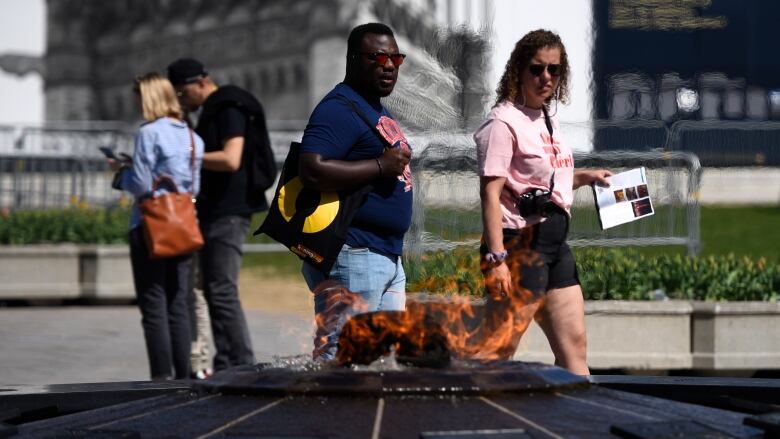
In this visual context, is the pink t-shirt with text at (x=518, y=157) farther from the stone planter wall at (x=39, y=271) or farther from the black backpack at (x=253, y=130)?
the stone planter wall at (x=39, y=271)

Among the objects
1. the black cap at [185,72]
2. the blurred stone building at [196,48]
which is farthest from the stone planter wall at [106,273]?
the blurred stone building at [196,48]

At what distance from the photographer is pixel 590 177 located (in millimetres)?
5277

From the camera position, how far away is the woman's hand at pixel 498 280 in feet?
15.9

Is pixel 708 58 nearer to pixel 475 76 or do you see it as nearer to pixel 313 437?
pixel 475 76

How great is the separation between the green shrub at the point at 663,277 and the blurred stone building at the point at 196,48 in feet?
91.1

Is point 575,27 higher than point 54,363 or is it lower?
higher

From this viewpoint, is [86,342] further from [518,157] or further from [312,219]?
[312,219]

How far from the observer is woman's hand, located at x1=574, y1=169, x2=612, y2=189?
527cm

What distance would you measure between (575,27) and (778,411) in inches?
280

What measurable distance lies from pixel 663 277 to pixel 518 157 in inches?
150

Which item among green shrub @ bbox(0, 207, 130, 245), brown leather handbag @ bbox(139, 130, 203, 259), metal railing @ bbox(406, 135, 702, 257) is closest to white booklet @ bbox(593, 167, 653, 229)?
brown leather handbag @ bbox(139, 130, 203, 259)

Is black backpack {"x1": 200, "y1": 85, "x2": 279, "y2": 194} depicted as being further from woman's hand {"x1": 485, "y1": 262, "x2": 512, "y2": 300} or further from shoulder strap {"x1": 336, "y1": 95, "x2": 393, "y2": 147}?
shoulder strap {"x1": 336, "y1": 95, "x2": 393, "y2": 147}

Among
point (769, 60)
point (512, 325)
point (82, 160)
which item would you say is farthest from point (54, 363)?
point (769, 60)

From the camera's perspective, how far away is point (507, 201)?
5.02 meters
